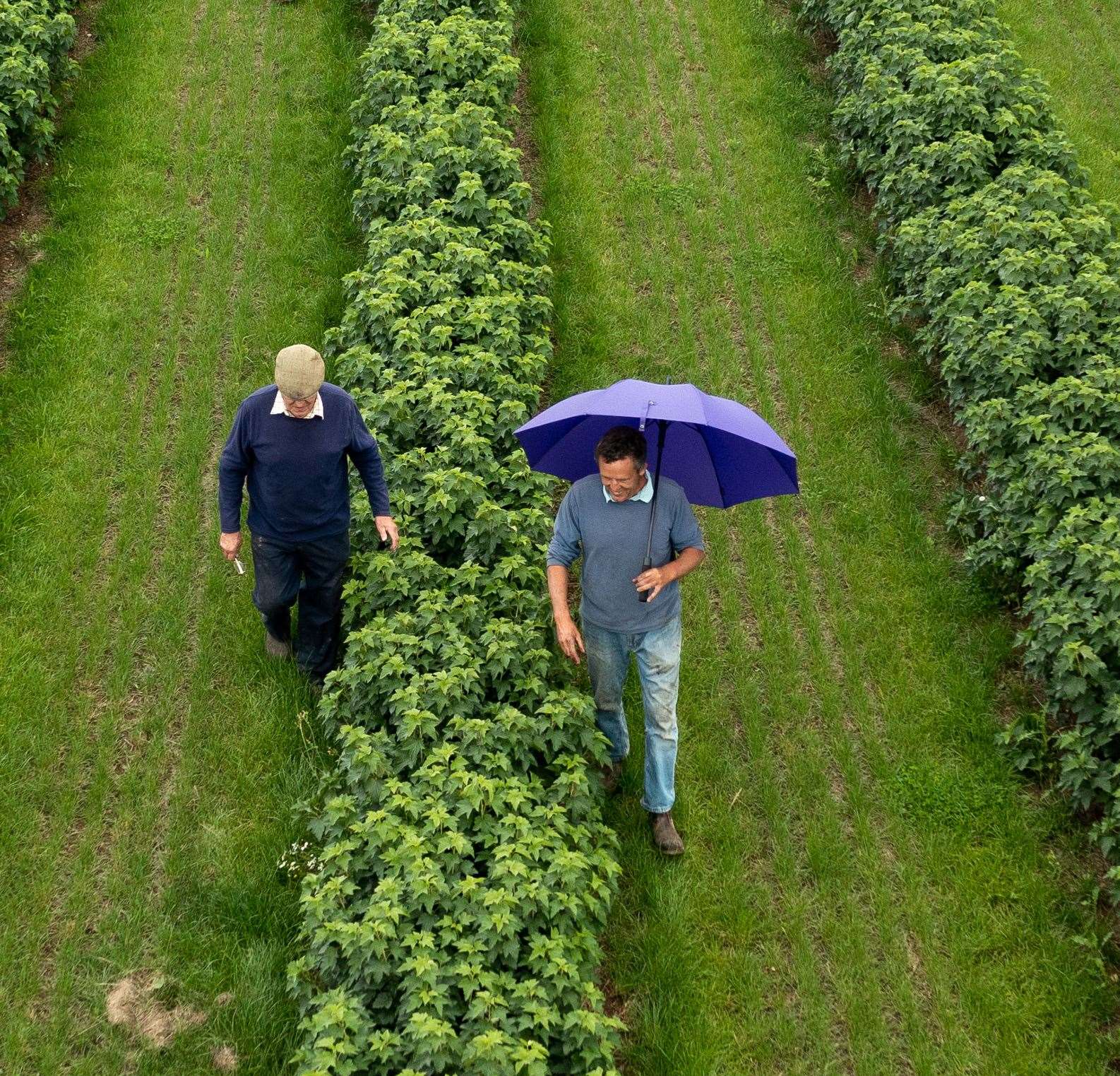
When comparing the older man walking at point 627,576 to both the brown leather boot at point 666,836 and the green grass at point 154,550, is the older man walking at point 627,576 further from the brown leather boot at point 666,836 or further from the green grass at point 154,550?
the green grass at point 154,550

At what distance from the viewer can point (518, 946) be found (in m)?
4.70

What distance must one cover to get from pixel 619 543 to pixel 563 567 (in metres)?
0.32

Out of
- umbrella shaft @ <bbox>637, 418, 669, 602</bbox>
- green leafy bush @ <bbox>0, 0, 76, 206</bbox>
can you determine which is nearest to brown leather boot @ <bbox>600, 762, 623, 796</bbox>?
umbrella shaft @ <bbox>637, 418, 669, 602</bbox>

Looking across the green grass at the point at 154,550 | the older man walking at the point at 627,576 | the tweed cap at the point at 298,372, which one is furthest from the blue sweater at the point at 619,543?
the green grass at the point at 154,550

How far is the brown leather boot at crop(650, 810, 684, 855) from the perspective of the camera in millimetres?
6035

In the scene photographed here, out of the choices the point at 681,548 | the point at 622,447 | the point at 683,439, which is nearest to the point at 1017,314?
the point at 683,439

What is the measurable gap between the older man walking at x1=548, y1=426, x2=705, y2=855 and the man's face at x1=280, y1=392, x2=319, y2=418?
4.46ft

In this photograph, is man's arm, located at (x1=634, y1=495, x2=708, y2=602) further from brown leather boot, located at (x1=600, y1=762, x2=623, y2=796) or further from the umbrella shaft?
brown leather boot, located at (x1=600, y1=762, x2=623, y2=796)

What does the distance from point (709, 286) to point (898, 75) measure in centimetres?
265

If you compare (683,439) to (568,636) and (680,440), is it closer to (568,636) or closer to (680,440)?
(680,440)

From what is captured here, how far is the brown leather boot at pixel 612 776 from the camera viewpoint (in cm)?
625

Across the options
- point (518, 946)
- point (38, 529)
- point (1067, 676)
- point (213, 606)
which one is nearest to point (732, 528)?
point (1067, 676)

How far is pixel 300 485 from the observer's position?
6.01 meters

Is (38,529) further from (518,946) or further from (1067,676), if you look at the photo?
(1067,676)
